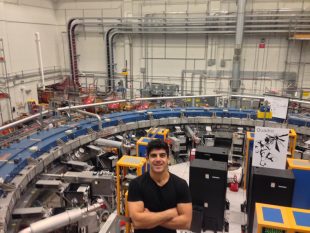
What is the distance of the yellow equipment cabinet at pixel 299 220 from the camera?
2281 mm

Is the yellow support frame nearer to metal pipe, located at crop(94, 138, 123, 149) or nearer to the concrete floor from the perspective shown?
metal pipe, located at crop(94, 138, 123, 149)

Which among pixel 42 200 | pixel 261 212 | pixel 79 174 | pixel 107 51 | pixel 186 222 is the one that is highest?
pixel 107 51

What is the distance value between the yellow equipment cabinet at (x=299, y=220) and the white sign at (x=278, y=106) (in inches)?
124

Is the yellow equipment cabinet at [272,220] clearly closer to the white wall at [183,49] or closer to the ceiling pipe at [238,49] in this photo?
the ceiling pipe at [238,49]

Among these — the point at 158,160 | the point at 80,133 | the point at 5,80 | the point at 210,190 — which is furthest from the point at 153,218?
the point at 5,80

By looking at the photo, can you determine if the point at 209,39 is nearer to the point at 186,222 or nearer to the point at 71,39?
the point at 71,39

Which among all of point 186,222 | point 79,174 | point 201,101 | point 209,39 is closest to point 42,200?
point 79,174

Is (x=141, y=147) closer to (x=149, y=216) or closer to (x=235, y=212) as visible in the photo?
(x=235, y=212)

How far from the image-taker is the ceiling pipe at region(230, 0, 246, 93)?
8.56 m

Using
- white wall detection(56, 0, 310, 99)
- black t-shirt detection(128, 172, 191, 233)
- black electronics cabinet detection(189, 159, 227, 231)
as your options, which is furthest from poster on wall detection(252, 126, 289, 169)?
white wall detection(56, 0, 310, 99)

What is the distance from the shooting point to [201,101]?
9.13m

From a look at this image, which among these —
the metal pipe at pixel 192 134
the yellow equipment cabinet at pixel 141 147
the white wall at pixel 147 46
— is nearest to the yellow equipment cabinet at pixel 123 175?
the yellow equipment cabinet at pixel 141 147

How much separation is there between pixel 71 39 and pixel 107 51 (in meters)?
1.75

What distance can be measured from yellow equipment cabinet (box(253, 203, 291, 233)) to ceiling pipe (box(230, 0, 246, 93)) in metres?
7.26
